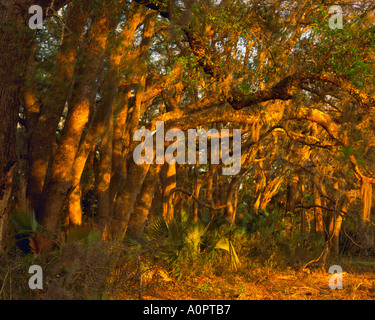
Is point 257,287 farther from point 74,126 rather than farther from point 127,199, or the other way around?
point 74,126

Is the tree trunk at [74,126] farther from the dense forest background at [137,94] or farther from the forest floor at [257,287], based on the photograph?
the forest floor at [257,287]

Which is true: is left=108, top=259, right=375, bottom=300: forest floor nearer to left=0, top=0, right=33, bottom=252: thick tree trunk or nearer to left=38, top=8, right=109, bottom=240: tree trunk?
left=38, top=8, right=109, bottom=240: tree trunk

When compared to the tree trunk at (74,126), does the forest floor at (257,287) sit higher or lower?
lower

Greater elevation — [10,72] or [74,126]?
[10,72]

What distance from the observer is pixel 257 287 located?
11172mm

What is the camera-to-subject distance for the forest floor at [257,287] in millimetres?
9555

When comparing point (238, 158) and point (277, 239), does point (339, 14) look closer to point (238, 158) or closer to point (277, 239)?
point (238, 158)

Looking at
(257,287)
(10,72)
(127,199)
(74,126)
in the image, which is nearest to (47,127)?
(74,126)

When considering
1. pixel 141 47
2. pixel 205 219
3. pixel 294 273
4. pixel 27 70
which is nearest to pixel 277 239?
pixel 294 273

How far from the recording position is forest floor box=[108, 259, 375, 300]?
9555mm

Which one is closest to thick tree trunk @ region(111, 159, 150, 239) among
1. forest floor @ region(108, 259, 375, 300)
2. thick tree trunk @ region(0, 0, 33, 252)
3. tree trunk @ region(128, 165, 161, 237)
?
tree trunk @ region(128, 165, 161, 237)

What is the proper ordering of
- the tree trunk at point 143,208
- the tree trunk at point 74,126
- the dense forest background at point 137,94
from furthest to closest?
the tree trunk at point 143,208, the tree trunk at point 74,126, the dense forest background at point 137,94

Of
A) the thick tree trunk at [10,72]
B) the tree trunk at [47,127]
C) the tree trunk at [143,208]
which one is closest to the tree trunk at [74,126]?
the tree trunk at [47,127]
